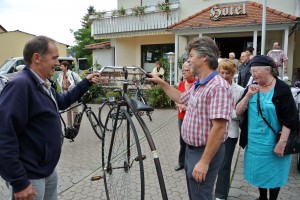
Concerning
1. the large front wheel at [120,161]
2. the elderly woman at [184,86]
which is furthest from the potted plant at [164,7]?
the large front wheel at [120,161]

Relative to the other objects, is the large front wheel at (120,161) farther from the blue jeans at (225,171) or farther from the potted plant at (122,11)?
the potted plant at (122,11)

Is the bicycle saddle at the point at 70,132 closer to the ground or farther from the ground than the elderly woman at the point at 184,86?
closer to the ground

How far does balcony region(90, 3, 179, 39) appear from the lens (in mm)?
14258

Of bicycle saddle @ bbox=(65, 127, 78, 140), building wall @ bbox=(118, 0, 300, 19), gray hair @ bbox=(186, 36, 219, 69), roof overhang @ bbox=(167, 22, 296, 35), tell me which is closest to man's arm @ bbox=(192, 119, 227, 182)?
gray hair @ bbox=(186, 36, 219, 69)

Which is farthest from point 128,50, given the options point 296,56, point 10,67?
point 296,56

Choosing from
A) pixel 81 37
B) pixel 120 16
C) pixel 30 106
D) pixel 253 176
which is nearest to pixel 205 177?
pixel 253 176

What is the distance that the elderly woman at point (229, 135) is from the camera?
2.96m

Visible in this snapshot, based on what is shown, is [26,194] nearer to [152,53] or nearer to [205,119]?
[205,119]

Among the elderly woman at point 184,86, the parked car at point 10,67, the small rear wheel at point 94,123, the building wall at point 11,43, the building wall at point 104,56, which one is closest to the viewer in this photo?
the elderly woman at point 184,86

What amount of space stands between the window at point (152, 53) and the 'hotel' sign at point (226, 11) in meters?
3.76

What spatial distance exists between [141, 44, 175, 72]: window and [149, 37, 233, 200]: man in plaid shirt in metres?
13.8

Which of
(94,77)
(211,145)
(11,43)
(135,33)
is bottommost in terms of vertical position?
(211,145)

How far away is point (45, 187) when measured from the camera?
213cm

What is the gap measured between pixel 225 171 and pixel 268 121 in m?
0.80
